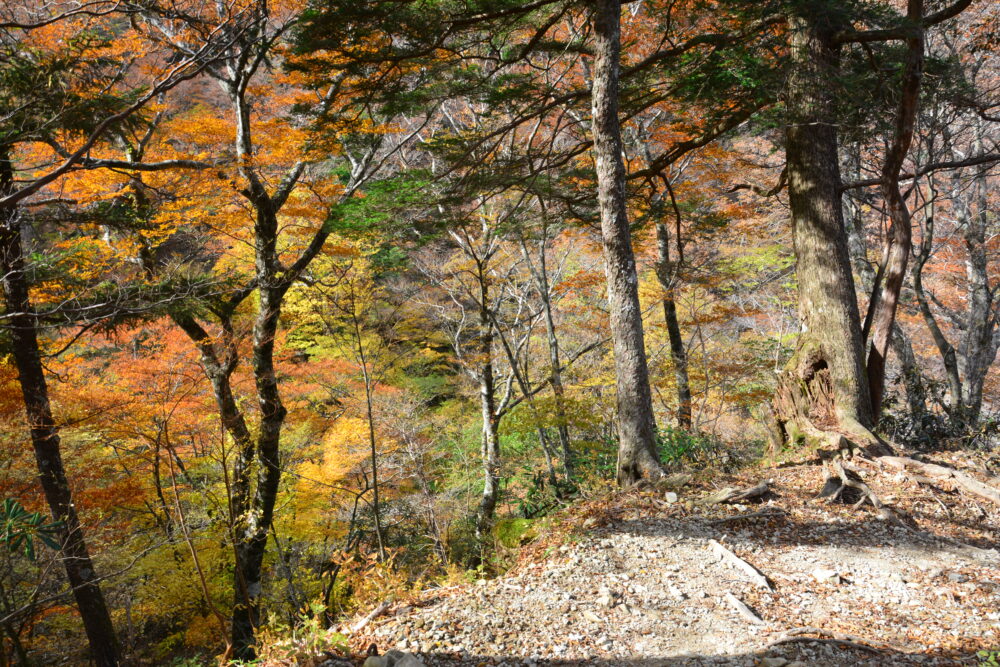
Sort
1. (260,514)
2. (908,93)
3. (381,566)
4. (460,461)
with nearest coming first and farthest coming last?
(381,566)
(908,93)
(260,514)
(460,461)

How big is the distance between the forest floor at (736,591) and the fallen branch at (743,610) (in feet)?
0.04

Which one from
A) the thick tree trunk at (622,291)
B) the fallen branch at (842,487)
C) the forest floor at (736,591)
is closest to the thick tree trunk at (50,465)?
the forest floor at (736,591)

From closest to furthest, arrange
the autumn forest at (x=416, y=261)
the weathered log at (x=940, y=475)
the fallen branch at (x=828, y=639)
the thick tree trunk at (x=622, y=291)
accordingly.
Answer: the fallen branch at (x=828, y=639), the weathered log at (x=940, y=475), the autumn forest at (x=416, y=261), the thick tree trunk at (x=622, y=291)

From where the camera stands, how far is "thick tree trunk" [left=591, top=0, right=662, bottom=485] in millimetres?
5160

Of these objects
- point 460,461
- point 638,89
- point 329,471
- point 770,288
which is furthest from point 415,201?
point 770,288

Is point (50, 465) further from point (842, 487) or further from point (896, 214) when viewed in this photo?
point (896, 214)

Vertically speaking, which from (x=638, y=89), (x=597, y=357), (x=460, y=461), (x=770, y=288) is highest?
(x=638, y=89)

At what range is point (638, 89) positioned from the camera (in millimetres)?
6422

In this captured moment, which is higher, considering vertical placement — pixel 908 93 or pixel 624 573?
pixel 908 93

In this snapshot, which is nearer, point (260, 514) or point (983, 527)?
point (983, 527)

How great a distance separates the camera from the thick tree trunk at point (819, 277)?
5492 mm

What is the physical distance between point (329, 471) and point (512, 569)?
737 centimetres

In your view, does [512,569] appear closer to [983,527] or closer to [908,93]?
[983,527]

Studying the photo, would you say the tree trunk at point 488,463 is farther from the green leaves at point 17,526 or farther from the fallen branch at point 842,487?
the green leaves at point 17,526
